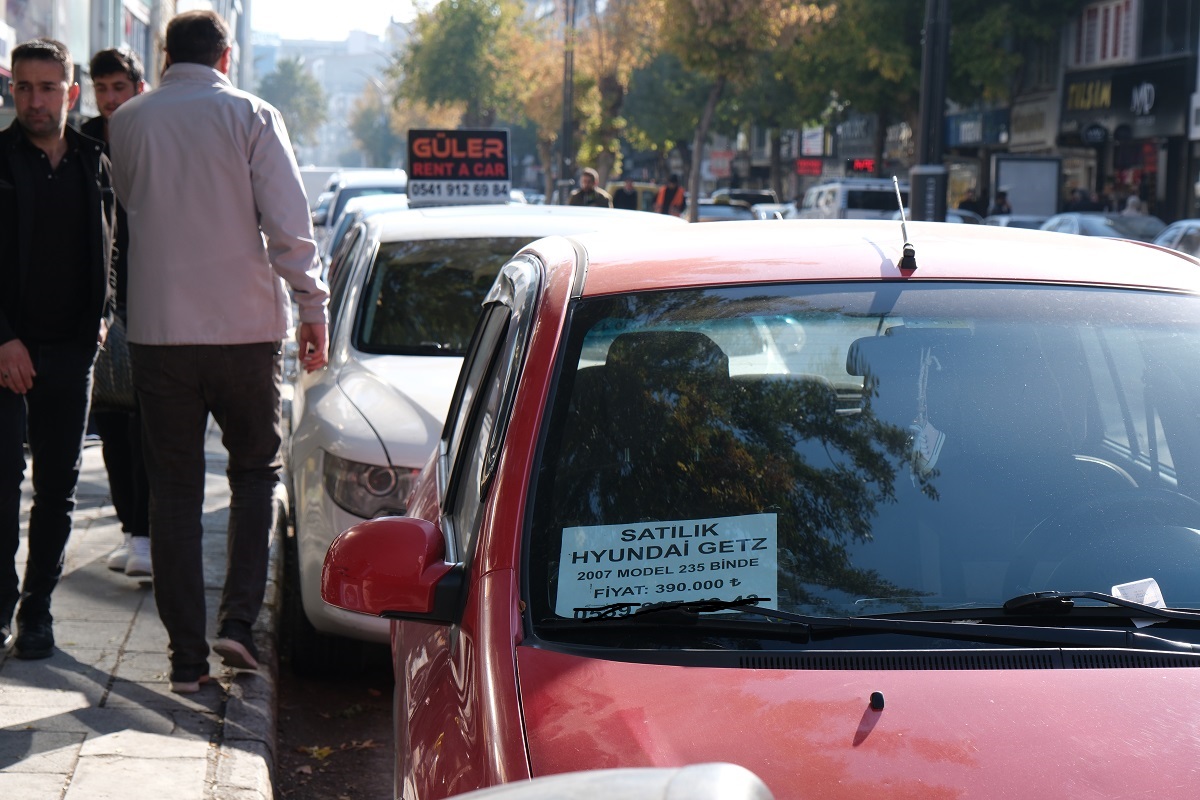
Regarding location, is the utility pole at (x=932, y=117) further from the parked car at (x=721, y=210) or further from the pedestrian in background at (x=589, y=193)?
the parked car at (x=721, y=210)

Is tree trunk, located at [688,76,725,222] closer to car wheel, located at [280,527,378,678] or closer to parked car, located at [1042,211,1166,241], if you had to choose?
parked car, located at [1042,211,1166,241]

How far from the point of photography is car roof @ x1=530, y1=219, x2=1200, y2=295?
278cm

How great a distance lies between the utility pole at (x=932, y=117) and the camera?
1371cm

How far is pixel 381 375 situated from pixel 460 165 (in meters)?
11.8

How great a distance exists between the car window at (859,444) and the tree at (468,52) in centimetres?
5666

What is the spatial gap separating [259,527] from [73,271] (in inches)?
38.2

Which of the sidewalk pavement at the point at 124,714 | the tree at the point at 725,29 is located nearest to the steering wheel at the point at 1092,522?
the sidewalk pavement at the point at 124,714

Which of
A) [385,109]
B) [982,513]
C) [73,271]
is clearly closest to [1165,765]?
[982,513]

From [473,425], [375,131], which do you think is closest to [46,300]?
[473,425]

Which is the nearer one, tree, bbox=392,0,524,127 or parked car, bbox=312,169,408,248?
parked car, bbox=312,169,408,248

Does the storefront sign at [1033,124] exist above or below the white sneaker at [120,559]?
above

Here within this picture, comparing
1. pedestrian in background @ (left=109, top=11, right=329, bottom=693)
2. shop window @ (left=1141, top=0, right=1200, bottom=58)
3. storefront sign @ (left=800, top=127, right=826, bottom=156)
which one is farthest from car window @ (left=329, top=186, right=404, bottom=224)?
storefront sign @ (left=800, top=127, right=826, bottom=156)

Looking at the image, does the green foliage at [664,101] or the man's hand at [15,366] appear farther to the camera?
the green foliage at [664,101]

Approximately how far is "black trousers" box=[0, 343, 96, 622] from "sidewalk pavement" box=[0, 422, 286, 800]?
25cm
